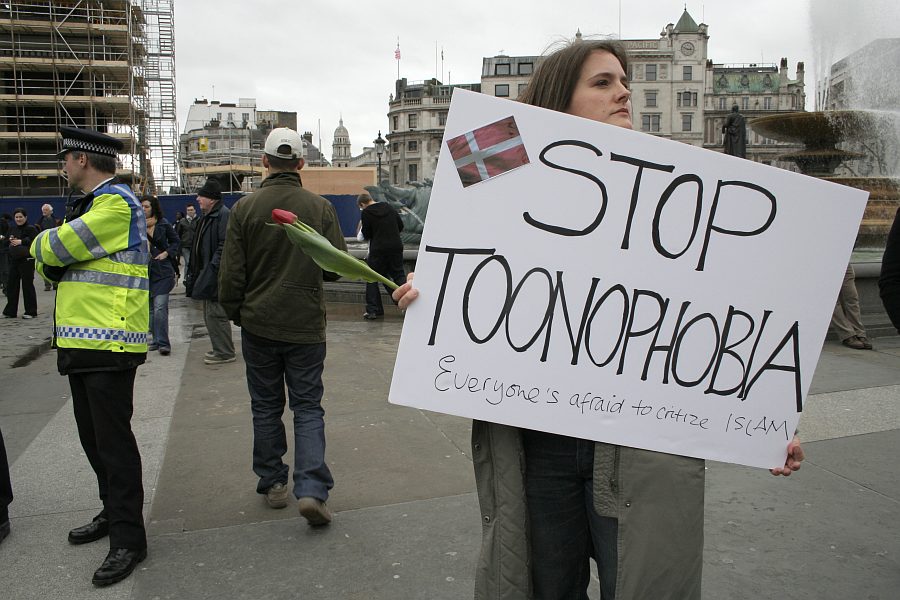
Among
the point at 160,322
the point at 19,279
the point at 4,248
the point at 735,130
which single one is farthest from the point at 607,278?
the point at 4,248

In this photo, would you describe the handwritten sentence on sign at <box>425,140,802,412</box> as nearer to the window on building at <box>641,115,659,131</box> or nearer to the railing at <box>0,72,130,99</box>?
the railing at <box>0,72,130,99</box>

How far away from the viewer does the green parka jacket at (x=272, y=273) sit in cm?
388

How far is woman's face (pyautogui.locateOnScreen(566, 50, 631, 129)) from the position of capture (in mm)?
1991

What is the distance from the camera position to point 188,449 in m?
5.04

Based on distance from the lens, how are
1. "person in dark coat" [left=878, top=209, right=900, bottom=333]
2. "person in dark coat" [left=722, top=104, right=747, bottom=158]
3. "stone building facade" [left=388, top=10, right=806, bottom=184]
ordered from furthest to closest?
"stone building facade" [left=388, top=10, right=806, bottom=184] < "person in dark coat" [left=722, top=104, right=747, bottom=158] < "person in dark coat" [left=878, top=209, right=900, bottom=333]

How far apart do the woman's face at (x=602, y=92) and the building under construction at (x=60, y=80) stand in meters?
43.2

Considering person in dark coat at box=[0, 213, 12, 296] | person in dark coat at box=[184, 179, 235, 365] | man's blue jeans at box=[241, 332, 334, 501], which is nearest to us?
man's blue jeans at box=[241, 332, 334, 501]

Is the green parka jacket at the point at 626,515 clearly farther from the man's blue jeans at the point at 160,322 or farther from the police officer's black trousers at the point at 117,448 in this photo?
the man's blue jeans at the point at 160,322

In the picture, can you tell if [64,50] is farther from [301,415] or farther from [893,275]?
[893,275]

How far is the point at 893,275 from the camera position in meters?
2.56

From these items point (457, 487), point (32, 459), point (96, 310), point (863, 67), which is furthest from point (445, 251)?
point (863, 67)

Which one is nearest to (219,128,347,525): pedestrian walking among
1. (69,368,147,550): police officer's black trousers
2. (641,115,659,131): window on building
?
(69,368,147,550): police officer's black trousers

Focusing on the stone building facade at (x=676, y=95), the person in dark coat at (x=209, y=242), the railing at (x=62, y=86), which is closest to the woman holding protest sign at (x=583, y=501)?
the person in dark coat at (x=209, y=242)

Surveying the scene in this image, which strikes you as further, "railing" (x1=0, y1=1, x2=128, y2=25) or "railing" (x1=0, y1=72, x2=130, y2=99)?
"railing" (x1=0, y1=72, x2=130, y2=99)
